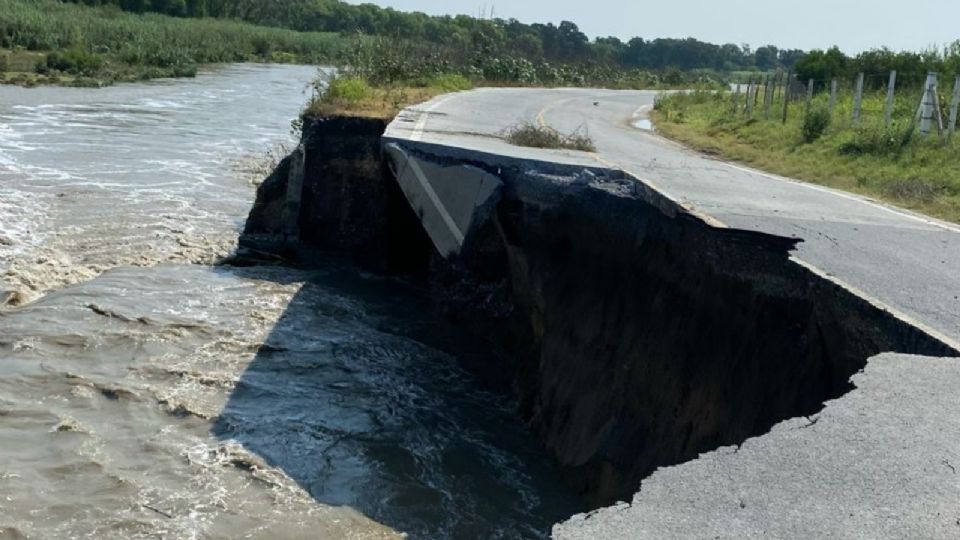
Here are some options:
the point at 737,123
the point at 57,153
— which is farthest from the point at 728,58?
the point at 57,153

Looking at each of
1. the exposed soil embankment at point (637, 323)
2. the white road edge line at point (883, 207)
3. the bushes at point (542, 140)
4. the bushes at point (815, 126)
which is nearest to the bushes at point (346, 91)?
the bushes at point (542, 140)

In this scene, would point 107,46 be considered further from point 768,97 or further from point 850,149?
point 850,149

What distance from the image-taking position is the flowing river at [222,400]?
23.9 ft

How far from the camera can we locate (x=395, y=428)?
9.05 m

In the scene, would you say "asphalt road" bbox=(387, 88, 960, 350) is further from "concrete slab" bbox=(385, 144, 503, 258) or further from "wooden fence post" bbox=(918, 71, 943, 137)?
"wooden fence post" bbox=(918, 71, 943, 137)

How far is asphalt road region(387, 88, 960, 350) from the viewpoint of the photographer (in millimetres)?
7184

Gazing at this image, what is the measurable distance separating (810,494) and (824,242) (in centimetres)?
489

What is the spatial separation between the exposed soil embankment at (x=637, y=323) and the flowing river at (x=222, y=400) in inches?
21.0

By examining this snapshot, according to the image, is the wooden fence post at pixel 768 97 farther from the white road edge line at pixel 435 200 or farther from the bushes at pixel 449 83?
the white road edge line at pixel 435 200

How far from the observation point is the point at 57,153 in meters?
22.4

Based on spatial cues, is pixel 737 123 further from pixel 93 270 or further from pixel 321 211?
pixel 93 270

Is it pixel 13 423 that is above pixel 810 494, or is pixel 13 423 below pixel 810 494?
below

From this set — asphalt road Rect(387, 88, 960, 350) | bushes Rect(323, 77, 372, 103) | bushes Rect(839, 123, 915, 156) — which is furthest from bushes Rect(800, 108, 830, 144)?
bushes Rect(323, 77, 372, 103)

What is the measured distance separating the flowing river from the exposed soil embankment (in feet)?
1.75
